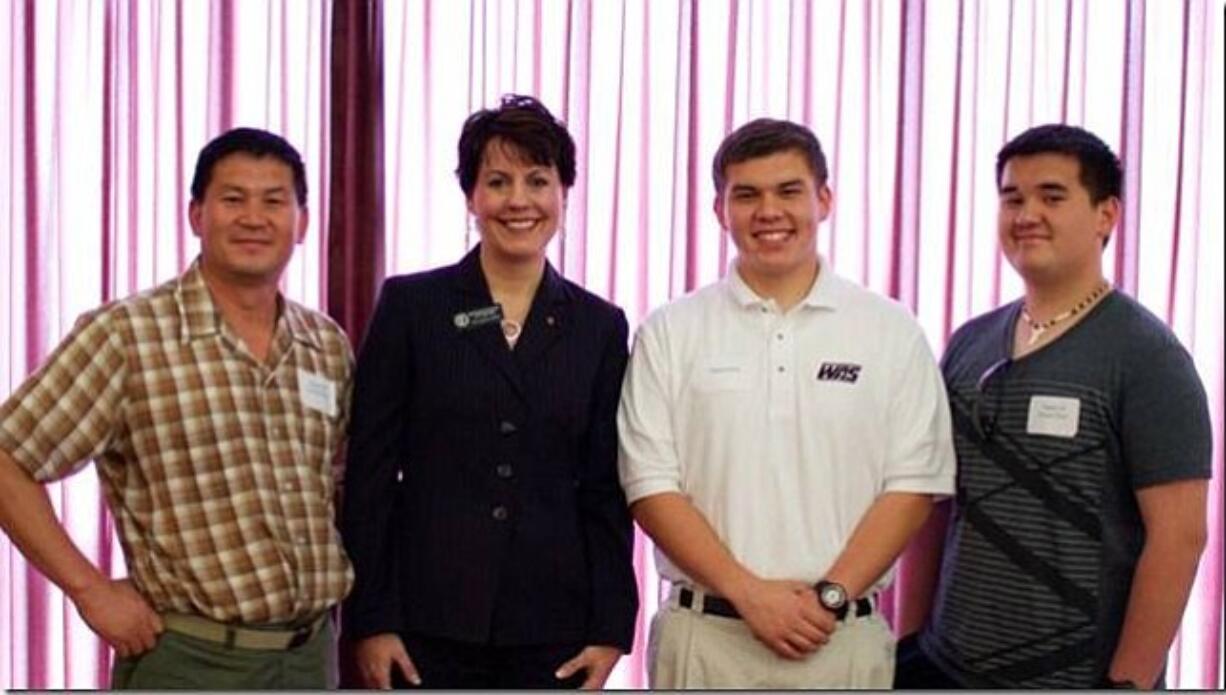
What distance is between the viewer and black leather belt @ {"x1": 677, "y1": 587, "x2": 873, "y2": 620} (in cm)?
241

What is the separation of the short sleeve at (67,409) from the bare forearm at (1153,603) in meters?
1.78

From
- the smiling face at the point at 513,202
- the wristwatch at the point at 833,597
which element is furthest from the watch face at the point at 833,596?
the smiling face at the point at 513,202

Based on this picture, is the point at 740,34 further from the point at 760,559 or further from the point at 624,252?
the point at 760,559

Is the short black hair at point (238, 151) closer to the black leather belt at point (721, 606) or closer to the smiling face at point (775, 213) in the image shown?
the smiling face at point (775, 213)

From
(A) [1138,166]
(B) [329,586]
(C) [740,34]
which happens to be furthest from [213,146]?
(A) [1138,166]

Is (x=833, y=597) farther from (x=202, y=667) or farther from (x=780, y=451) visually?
(x=202, y=667)

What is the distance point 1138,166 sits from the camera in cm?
353

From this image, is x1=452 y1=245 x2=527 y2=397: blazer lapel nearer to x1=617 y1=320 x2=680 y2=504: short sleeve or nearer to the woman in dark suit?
the woman in dark suit

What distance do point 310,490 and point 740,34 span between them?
1697 millimetres

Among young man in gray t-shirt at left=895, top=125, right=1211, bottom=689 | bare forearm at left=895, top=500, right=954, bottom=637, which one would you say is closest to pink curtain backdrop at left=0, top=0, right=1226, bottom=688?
bare forearm at left=895, top=500, right=954, bottom=637

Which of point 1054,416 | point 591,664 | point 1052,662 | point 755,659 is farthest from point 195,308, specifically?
point 1052,662

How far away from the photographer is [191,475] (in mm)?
2307

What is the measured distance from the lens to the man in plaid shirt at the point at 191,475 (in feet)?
7.47

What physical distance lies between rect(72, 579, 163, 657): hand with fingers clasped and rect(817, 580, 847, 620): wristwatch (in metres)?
1.11
